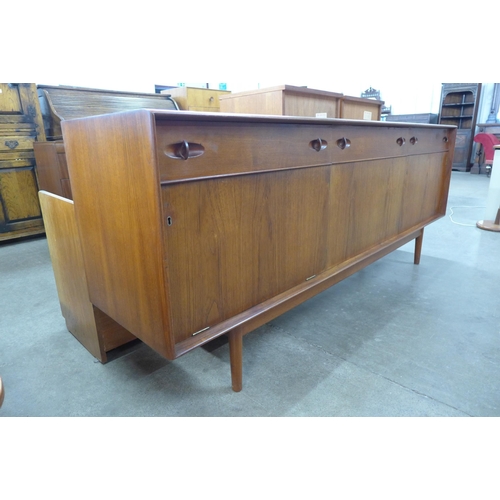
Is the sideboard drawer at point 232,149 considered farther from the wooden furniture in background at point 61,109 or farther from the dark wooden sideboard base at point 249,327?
the wooden furniture in background at point 61,109

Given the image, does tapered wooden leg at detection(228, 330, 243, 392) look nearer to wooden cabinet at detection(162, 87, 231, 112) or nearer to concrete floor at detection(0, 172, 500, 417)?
A: concrete floor at detection(0, 172, 500, 417)

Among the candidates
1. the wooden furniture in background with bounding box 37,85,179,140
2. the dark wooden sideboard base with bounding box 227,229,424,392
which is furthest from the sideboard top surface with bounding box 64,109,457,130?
the wooden furniture in background with bounding box 37,85,179,140

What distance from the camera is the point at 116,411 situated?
1.15 metres

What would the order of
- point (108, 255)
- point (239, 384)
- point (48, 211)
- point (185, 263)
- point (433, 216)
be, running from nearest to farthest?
point (185, 263)
point (108, 255)
point (239, 384)
point (48, 211)
point (433, 216)

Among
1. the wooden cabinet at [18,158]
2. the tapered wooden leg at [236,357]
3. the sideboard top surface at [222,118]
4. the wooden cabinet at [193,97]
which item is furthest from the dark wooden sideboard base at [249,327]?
the wooden cabinet at [193,97]

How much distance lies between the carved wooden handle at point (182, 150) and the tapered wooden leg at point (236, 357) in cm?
55

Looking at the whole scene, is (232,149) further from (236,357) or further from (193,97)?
(193,97)

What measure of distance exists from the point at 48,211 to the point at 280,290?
0.91 m

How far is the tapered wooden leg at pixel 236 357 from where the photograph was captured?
115 cm

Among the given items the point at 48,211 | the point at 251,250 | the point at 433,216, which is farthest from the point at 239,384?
the point at 433,216

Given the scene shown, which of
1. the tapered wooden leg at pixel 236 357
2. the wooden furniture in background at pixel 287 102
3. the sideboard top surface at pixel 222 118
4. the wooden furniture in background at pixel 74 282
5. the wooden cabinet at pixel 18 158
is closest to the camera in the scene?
the sideboard top surface at pixel 222 118

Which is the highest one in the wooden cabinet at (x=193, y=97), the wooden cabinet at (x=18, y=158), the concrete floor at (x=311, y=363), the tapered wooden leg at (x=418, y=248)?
the wooden cabinet at (x=193, y=97)

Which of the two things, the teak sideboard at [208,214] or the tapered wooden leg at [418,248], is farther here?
the tapered wooden leg at [418,248]

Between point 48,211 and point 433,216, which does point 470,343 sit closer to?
point 433,216
